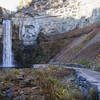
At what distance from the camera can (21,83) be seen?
800cm

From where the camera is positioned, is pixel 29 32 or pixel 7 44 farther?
pixel 29 32

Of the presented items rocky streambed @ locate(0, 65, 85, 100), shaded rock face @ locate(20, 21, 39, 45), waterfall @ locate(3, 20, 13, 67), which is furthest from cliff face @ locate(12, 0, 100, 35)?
rocky streambed @ locate(0, 65, 85, 100)

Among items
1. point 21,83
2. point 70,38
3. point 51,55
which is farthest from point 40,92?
point 70,38

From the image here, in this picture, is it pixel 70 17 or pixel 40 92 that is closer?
pixel 40 92

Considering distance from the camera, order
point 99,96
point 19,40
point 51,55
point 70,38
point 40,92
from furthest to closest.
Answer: point 19,40 < point 70,38 < point 51,55 < point 40,92 < point 99,96

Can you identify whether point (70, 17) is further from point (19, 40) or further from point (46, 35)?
point (19, 40)

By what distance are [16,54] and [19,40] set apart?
3475 mm

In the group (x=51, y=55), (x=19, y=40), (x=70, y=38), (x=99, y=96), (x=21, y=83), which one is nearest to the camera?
(x=99, y=96)

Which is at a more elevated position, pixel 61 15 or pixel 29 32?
pixel 61 15

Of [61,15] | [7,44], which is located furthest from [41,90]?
[61,15]

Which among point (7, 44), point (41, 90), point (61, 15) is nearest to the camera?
point (41, 90)

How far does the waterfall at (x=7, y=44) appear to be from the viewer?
30.8 metres

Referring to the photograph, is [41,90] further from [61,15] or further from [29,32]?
[61,15]

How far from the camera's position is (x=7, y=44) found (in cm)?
3181
